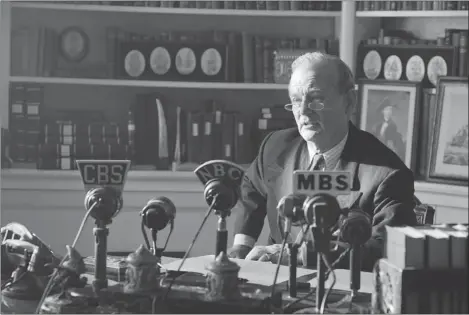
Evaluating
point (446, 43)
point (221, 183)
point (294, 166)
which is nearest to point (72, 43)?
point (446, 43)

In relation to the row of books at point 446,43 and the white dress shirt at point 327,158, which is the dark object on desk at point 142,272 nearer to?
the white dress shirt at point 327,158

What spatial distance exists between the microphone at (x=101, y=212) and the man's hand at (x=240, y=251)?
0.74m

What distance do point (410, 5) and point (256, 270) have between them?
2.77 m

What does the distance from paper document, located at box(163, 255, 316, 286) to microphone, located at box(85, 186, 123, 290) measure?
334 millimetres

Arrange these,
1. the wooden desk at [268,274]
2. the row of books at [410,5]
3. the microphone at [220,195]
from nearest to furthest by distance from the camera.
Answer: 1. the microphone at [220,195]
2. the wooden desk at [268,274]
3. the row of books at [410,5]

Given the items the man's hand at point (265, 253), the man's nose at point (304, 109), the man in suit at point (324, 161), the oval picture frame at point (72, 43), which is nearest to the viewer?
the man's hand at point (265, 253)

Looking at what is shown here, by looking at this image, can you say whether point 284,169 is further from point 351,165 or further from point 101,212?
point 101,212

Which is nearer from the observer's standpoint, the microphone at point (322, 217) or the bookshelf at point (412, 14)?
the microphone at point (322, 217)

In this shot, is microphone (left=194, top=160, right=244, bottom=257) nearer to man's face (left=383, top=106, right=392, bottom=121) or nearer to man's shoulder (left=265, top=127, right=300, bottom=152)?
man's shoulder (left=265, top=127, right=300, bottom=152)

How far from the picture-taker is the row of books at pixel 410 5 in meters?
4.48

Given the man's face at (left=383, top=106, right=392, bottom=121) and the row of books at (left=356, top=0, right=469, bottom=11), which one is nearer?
the row of books at (left=356, top=0, right=469, bottom=11)

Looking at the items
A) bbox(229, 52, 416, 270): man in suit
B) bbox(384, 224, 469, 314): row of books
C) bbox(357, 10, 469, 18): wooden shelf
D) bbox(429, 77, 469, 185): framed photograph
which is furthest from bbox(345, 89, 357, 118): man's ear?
bbox(357, 10, 469, 18): wooden shelf

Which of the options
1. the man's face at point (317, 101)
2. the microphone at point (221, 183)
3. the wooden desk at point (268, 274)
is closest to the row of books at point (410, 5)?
the man's face at point (317, 101)

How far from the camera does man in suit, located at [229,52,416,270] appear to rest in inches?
99.0
